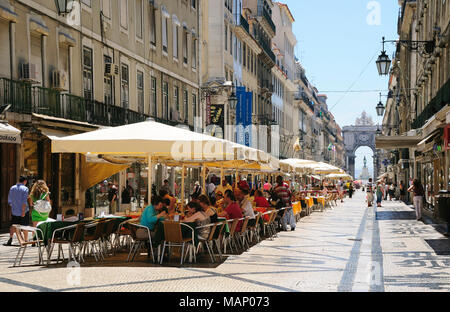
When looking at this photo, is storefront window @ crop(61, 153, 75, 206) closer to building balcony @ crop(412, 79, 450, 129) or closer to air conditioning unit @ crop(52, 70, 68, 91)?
air conditioning unit @ crop(52, 70, 68, 91)

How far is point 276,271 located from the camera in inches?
447

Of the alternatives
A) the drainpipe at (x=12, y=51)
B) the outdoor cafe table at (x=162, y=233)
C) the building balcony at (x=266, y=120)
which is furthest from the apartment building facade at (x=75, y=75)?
the building balcony at (x=266, y=120)

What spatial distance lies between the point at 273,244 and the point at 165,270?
5.46m

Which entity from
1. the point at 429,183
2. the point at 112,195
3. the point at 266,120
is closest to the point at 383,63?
the point at 429,183

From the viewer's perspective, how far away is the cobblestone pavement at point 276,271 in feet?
31.7

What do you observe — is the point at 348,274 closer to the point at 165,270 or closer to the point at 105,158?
the point at 165,270

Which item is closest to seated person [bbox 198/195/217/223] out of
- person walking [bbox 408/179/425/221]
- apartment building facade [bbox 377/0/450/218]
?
apartment building facade [bbox 377/0/450/218]

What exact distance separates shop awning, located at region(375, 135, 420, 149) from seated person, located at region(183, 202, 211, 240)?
1766cm

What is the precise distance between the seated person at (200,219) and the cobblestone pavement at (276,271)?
59 cm

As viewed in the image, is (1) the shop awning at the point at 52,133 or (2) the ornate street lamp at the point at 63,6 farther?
(2) the ornate street lamp at the point at 63,6

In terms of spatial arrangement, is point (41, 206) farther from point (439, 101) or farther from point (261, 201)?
point (439, 101)

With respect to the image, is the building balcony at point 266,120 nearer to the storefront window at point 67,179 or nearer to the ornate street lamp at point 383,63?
the ornate street lamp at point 383,63
